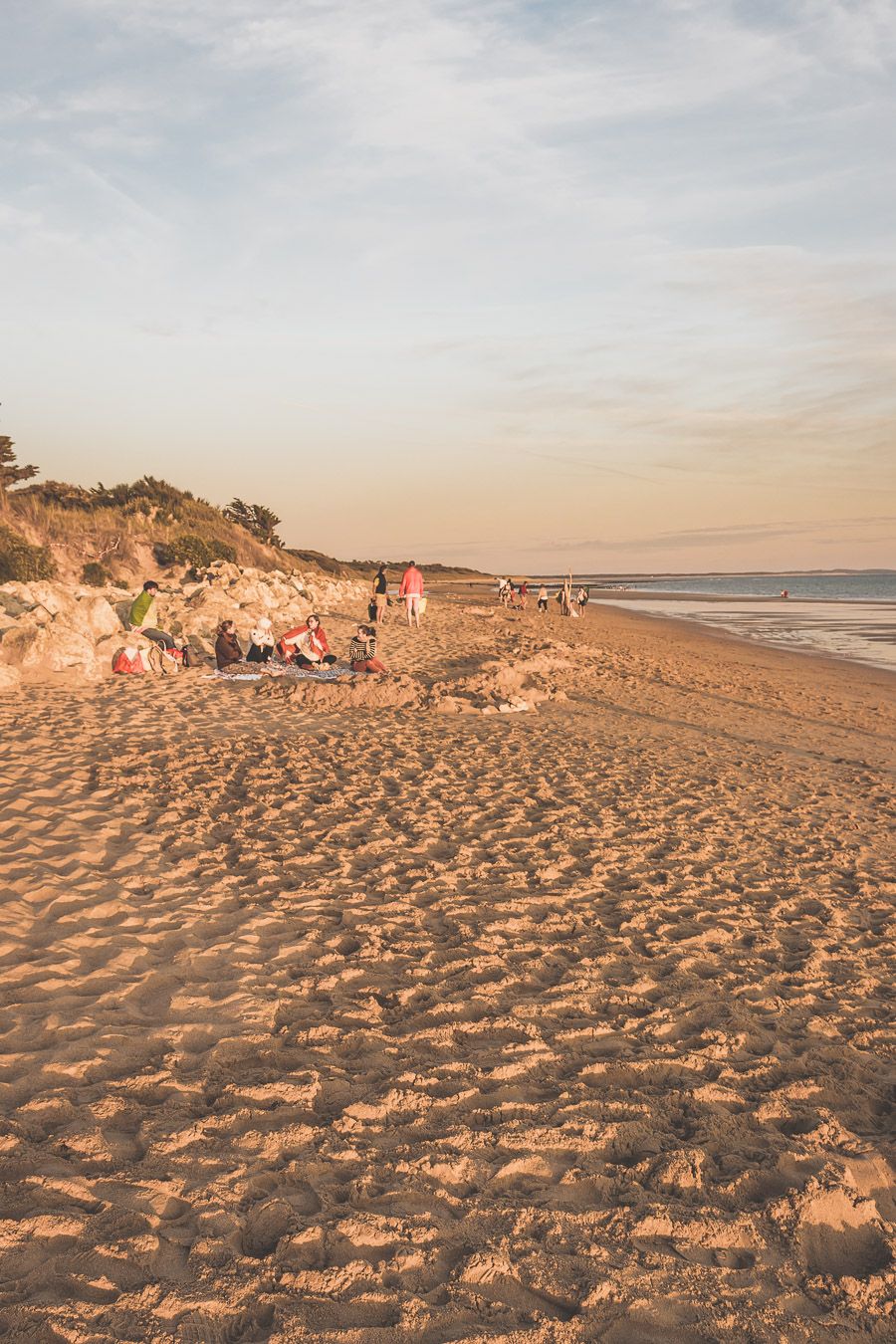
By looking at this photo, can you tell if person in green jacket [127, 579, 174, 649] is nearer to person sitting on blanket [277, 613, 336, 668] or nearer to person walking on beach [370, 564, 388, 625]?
person sitting on blanket [277, 613, 336, 668]

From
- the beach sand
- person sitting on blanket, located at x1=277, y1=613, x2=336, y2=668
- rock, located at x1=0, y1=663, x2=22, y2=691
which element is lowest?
the beach sand

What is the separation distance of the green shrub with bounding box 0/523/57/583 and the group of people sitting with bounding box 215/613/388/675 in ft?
28.7

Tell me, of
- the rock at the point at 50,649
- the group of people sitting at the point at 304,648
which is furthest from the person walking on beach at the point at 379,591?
the rock at the point at 50,649

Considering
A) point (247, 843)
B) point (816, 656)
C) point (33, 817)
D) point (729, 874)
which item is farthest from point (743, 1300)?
point (816, 656)

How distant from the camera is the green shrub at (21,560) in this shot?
71.3 ft

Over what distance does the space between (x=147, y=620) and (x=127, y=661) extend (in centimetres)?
183

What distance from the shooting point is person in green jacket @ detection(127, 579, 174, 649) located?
51.6 ft

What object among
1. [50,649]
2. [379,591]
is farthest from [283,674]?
[379,591]

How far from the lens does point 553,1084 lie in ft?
12.4

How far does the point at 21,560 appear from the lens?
22.3 metres

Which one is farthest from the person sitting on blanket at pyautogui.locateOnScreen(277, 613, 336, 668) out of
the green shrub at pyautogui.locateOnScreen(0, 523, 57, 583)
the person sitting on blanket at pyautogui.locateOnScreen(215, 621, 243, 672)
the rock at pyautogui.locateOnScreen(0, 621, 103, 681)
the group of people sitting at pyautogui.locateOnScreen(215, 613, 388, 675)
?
the green shrub at pyautogui.locateOnScreen(0, 523, 57, 583)

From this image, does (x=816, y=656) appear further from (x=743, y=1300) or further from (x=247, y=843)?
(x=743, y=1300)

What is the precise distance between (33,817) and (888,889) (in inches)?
283

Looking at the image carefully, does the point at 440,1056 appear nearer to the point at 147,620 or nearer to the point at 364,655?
the point at 364,655
